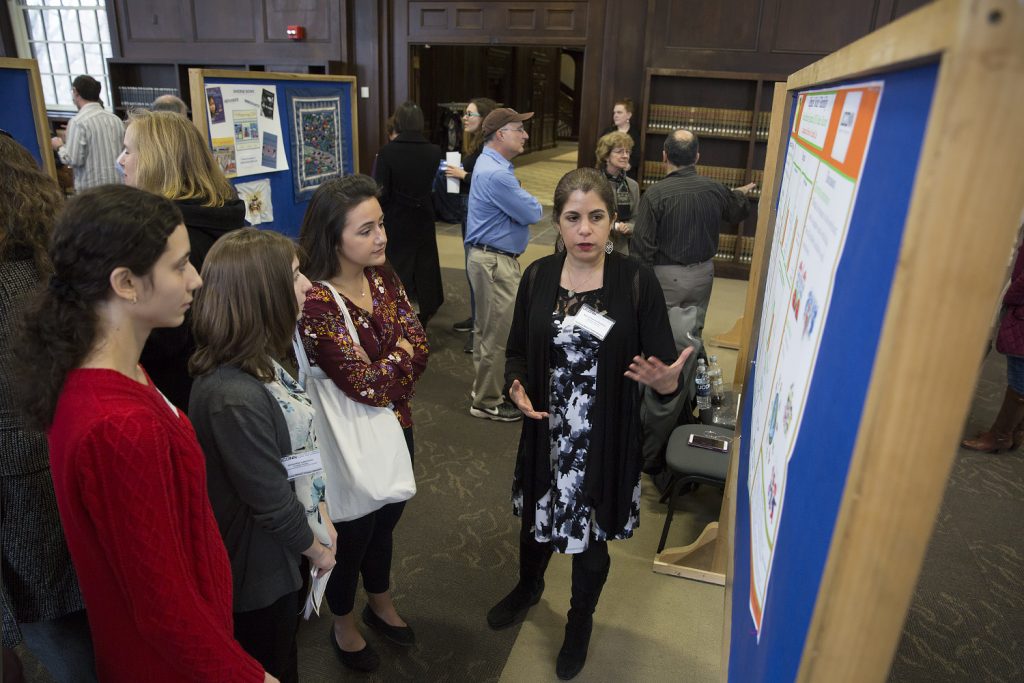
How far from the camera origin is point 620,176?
14.4 feet

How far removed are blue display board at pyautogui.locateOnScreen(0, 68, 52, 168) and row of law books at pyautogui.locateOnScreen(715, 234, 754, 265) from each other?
608cm

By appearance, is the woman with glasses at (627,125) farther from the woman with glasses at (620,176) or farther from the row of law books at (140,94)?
the row of law books at (140,94)

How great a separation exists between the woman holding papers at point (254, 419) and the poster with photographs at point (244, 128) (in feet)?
7.39

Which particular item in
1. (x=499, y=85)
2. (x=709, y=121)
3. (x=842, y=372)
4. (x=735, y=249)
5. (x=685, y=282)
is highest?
(x=499, y=85)

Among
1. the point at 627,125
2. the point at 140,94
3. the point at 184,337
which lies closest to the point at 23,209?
the point at 184,337

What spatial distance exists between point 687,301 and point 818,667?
11.7ft

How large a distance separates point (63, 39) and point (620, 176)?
9.19 meters

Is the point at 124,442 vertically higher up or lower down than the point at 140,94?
lower down

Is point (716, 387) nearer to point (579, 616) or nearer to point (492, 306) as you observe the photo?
point (492, 306)

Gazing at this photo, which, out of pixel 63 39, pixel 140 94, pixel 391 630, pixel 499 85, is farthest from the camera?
pixel 499 85

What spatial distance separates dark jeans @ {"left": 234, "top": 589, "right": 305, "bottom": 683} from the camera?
158cm

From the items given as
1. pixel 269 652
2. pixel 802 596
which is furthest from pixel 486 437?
pixel 802 596

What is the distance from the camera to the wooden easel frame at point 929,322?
15.3 inches

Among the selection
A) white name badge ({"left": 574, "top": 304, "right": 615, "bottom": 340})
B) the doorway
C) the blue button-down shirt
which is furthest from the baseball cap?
the doorway
